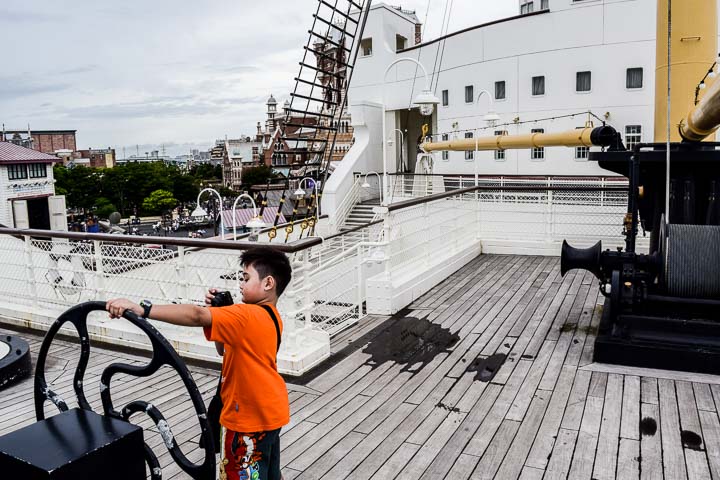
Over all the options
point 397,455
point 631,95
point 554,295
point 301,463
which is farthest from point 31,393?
point 631,95

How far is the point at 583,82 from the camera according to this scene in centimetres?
2214

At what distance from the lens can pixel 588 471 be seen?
3.10 meters

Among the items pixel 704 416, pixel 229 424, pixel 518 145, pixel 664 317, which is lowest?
pixel 704 416

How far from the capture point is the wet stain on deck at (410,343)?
5.03 m

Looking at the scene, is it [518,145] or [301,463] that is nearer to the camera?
[301,463]

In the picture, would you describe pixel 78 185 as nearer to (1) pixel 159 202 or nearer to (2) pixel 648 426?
(1) pixel 159 202

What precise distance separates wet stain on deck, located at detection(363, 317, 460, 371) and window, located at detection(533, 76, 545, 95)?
770 inches

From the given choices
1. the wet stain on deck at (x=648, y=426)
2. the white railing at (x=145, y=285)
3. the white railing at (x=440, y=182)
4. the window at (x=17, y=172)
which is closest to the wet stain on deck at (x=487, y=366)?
the wet stain on deck at (x=648, y=426)

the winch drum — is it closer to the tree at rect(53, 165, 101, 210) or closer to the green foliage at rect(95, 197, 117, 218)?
the green foliage at rect(95, 197, 117, 218)

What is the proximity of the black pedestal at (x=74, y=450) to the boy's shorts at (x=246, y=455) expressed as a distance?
389mm

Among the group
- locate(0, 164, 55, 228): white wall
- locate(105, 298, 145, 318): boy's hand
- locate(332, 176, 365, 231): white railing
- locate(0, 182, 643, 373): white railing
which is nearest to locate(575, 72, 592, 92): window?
locate(332, 176, 365, 231): white railing

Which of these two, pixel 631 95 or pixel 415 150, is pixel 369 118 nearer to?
pixel 415 150

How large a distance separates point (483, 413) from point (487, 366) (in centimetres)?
95

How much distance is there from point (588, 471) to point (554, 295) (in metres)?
4.23
